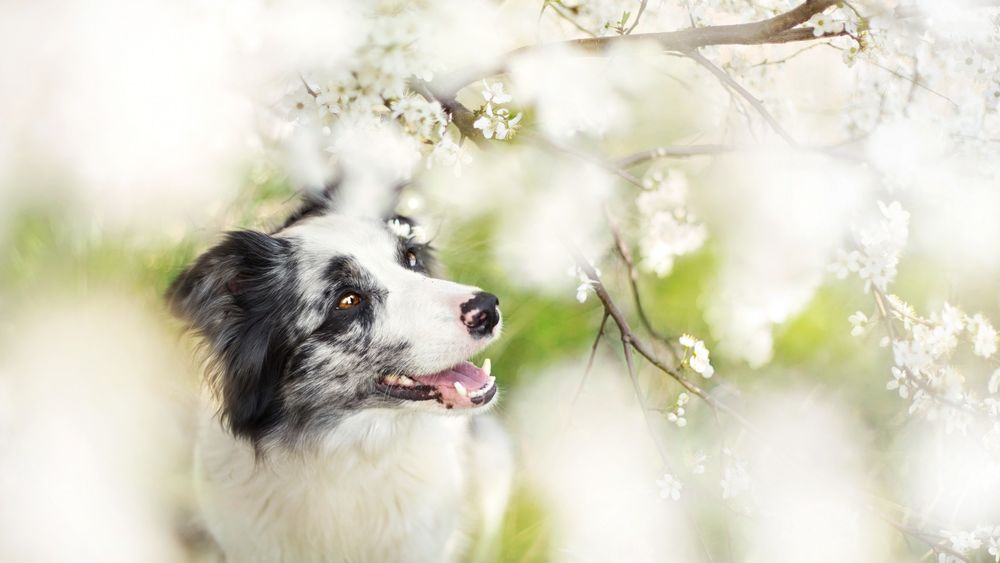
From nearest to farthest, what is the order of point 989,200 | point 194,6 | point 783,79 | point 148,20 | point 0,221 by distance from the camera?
1. point 194,6
2. point 148,20
3. point 0,221
4. point 989,200
5. point 783,79

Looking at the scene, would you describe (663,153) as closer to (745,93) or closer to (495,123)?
(745,93)

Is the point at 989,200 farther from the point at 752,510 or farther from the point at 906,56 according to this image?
the point at 752,510

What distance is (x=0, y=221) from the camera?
1.82 metres

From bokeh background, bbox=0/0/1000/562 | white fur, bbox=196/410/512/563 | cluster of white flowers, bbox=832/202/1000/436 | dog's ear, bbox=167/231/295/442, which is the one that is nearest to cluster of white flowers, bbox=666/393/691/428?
bokeh background, bbox=0/0/1000/562

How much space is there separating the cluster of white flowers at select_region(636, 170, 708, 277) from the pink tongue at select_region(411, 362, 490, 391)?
0.82 meters

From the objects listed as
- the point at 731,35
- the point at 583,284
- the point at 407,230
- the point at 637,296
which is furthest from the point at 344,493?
the point at 731,35

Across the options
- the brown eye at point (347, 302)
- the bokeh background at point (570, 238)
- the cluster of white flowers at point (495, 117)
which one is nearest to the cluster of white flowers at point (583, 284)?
the bokeh background at point (570, 238)

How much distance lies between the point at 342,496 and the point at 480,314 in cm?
60

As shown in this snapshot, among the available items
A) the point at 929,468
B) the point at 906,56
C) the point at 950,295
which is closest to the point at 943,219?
the point at 950,295

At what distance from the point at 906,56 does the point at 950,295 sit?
2.84 ft

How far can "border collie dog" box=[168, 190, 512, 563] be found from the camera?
142cm

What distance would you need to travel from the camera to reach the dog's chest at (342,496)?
5.35 feet

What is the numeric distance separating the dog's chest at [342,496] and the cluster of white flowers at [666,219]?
0.82 m

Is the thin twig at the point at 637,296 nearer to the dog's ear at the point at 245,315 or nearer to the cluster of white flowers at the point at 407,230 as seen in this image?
the cluster of white flowers at the point at 407,230
